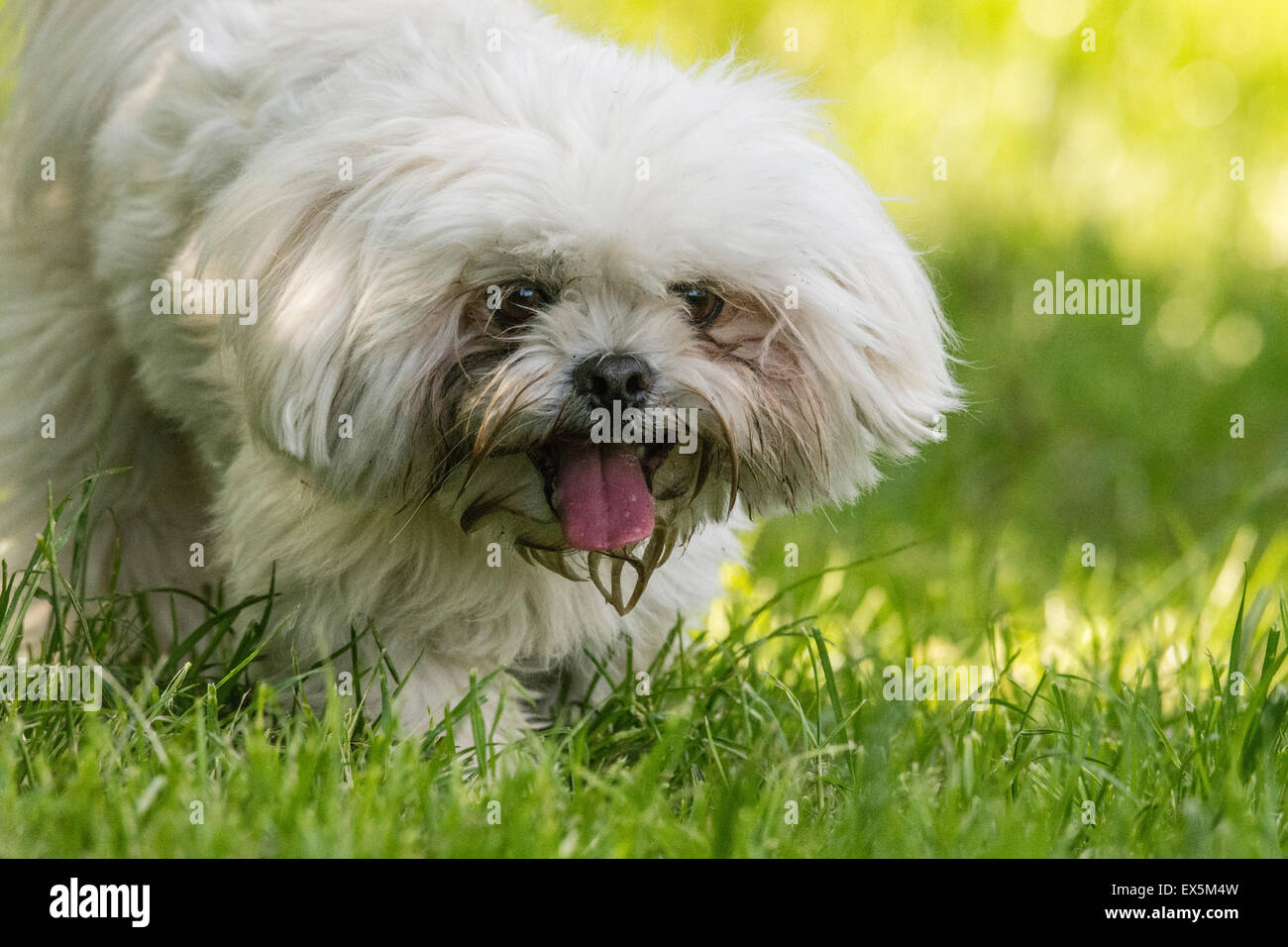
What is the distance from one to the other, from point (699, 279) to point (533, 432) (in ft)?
1.18

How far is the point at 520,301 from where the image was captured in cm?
266

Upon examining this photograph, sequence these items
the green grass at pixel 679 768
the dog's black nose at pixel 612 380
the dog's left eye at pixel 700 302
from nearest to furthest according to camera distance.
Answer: the green grass at pixel 679 768, the dog's black nose at pixel 612 380, the dog's left eye at pixel 700 302

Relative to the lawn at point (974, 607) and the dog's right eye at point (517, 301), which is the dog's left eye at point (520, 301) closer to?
the dog's right eye at point (517, 301)

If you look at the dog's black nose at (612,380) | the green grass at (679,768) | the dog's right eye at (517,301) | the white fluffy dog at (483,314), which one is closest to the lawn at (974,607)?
the green grass at (679,768)

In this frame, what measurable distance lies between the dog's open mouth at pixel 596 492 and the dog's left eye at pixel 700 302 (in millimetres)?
223

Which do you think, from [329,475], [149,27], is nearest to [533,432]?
[329,475]

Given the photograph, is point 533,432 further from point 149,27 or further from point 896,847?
point 149,27

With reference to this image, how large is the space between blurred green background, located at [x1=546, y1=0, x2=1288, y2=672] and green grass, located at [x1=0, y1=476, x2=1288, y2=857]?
0.54 m

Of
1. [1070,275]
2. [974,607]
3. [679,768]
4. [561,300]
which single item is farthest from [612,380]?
[1070,275]

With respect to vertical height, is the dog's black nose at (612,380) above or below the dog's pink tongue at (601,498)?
above

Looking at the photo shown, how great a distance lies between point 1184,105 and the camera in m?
6.46

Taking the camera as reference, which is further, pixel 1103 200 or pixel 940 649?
pixel 1103 200

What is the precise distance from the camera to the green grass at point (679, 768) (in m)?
2.22

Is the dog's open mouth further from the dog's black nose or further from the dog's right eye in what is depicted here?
the dog's right eye
